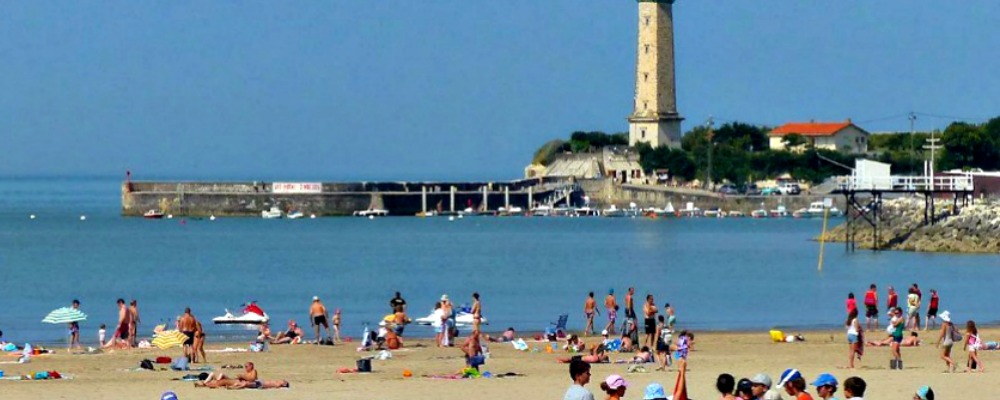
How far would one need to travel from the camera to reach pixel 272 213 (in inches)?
4043

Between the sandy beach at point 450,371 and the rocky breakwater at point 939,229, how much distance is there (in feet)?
111

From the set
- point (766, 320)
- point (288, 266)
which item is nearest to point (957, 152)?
point (288, 266)

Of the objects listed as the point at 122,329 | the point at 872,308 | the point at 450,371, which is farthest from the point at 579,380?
the point at 872,308

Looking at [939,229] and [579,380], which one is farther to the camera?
[939,229]

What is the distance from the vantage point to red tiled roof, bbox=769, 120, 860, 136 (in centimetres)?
12950

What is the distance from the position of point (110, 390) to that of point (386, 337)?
274 inches

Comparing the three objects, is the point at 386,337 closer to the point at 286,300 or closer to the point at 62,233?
the point at 286,300

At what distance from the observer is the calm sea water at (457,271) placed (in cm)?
4081

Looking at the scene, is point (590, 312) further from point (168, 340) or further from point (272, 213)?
point (272, 213)

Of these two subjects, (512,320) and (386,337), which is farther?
(512,320)

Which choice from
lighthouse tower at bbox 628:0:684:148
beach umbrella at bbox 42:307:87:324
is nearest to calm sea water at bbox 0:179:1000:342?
beach umbrella at bbox 42:307:87:324

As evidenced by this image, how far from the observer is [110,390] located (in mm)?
21812

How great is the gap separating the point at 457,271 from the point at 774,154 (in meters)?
64.4

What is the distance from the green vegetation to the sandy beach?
83.7 m
